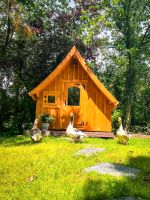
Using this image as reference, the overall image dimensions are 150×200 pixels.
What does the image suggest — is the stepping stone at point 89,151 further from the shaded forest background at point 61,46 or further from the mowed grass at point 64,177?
the shaded forest background at point 61,46

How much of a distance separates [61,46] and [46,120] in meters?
7.53

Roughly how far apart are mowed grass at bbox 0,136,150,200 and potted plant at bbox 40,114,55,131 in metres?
7.23

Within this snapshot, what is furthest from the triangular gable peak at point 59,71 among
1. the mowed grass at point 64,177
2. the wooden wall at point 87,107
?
the mowed grass at point 64,177

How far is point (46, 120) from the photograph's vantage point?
21344 millimetres

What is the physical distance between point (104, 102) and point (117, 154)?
9817 millimetres

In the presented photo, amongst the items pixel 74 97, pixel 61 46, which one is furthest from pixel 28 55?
pixel 74 97

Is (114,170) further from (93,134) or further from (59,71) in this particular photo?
(59,71)

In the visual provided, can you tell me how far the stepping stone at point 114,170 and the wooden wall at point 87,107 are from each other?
11.7 metres

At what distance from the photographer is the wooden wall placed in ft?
73.2

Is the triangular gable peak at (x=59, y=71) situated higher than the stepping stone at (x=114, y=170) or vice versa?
the triangular gable peak at (x=59, y=71)

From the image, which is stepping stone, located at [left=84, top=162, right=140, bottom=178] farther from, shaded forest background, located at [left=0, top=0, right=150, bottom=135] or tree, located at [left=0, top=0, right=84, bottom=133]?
tree, located at [left=0, top=0, right=84, bottom=133]

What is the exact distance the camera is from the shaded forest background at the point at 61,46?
24797mm

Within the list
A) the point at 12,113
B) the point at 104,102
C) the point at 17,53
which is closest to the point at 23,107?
the point at 12,113

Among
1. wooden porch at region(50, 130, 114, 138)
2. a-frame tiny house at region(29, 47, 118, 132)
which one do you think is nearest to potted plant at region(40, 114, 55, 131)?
wooden porch at region(50, 130, 114, 138)
